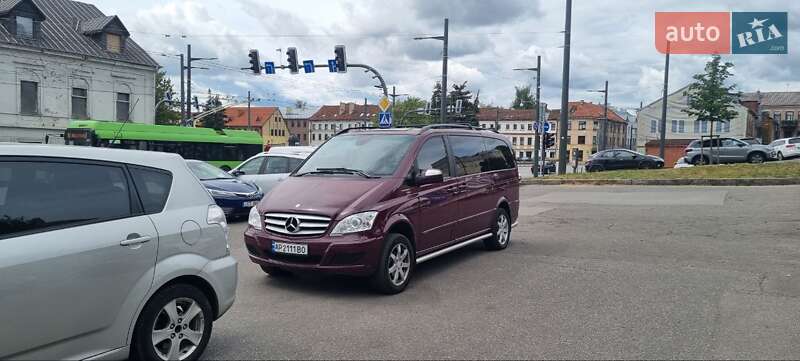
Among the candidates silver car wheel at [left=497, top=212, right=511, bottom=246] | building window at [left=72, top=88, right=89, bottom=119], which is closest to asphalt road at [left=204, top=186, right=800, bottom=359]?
silver car wheel at [left=497, top=212, right=511, bottom=246]

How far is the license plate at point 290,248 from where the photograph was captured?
252 inches

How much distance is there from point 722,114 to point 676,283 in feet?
79.7

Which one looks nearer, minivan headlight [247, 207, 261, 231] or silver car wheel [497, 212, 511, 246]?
minivan headlight [247, 207, 261, 231]

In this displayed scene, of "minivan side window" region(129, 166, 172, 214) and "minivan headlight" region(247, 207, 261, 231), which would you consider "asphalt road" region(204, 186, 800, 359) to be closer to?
"minivan headlight" region(247, 207, 261, 231)

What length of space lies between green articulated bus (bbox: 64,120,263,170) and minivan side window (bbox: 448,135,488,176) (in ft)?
55.5

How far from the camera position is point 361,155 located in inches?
297

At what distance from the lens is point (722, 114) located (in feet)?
92.6

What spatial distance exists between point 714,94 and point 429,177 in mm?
25282

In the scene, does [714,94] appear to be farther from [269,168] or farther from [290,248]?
[290,248]

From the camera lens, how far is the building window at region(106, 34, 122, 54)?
38156mm

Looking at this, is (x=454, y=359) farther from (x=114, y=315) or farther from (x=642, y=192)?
(x=642, y=192)

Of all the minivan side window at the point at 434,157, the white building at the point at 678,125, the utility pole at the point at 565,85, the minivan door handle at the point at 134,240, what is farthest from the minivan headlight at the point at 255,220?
the white building at the point at 678,125

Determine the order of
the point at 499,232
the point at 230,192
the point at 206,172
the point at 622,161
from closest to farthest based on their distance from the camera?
the point at 499,232 → the point at 230,192 → the point at 206,172 → the point at 622,161

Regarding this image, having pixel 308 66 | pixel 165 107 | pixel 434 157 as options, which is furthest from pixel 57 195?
pixel 165 107
